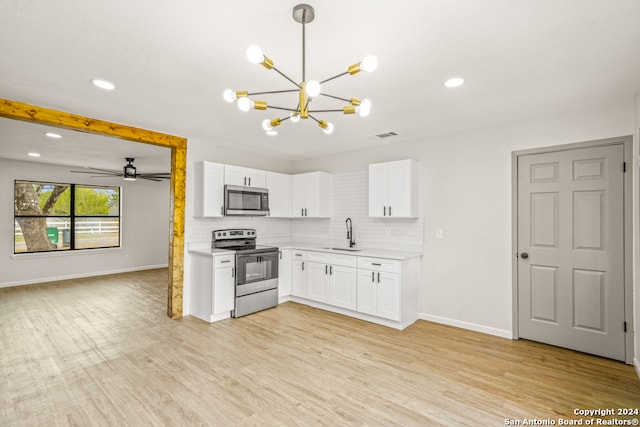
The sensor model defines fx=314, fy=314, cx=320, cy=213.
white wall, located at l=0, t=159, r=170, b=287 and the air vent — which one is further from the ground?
the air vent

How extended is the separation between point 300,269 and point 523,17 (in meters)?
4.08

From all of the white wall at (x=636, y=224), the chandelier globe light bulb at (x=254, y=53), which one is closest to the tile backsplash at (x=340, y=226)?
the white wall at (x=636, y=224)

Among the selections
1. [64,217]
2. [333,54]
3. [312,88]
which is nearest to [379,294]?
[333,54]

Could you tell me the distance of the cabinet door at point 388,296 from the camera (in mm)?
3912

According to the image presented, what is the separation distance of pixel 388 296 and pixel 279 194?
2.56 m

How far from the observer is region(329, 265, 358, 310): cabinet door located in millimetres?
4334

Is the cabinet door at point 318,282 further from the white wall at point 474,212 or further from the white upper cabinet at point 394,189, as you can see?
the white wall at point 474,212

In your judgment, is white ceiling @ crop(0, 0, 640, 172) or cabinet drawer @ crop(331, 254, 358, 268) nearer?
white ceiling @ crop(0, 0, 640, 172)

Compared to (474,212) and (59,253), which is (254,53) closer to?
(474,212)

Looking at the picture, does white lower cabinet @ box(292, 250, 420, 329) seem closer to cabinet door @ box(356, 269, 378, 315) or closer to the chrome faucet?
cabinet door @ box(356, 269, 378, 315)

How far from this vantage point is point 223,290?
4223mm

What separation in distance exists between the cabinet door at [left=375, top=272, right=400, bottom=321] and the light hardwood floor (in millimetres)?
228

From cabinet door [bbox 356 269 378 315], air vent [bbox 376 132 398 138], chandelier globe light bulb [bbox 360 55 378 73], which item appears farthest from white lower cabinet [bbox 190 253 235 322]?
chandelier globe light bulb [bbox 360 55 378 73]

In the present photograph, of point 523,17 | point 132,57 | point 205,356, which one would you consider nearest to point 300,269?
point 205,356
